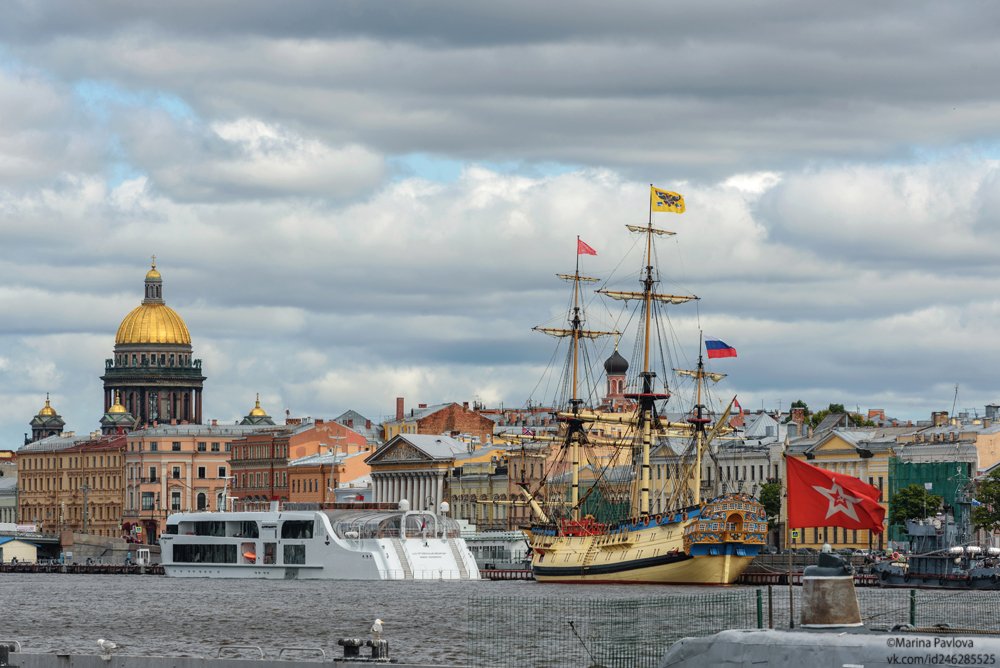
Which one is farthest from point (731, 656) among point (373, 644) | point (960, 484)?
point (960, 484)

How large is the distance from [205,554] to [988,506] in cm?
4108

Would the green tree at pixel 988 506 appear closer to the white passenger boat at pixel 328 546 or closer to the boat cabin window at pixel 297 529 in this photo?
the white passenger boat at pixel 328 546

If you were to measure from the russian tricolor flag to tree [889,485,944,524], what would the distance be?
76.4 feet

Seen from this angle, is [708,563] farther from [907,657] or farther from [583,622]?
[907,657]

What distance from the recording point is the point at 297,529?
111 m

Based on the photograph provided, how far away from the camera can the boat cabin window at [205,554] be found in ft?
377

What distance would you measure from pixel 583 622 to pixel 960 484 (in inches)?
3242

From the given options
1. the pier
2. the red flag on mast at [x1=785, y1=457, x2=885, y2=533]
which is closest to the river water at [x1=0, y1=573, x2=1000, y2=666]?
the red flag on mast at [x1=785, y1=457, x2=885, y2=533]

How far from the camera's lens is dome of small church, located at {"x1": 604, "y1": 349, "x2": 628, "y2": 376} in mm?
190500

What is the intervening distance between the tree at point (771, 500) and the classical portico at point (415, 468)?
40.9 metres

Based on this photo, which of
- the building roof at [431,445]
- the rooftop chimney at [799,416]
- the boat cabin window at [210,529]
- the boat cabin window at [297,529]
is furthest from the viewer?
the building roof at [431,445]

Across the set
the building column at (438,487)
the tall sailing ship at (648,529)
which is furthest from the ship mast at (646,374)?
the building column at (438,487)

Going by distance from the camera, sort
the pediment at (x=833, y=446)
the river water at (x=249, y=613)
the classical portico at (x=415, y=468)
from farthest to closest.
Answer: the classical portico at (x=415, y=468) < the pediment at (x=833, y=446) < the river water at (x=249, y=613)

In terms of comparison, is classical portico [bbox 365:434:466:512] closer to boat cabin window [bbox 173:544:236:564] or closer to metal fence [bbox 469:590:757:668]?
boat cabin window [bbox 173:544:236:564]
